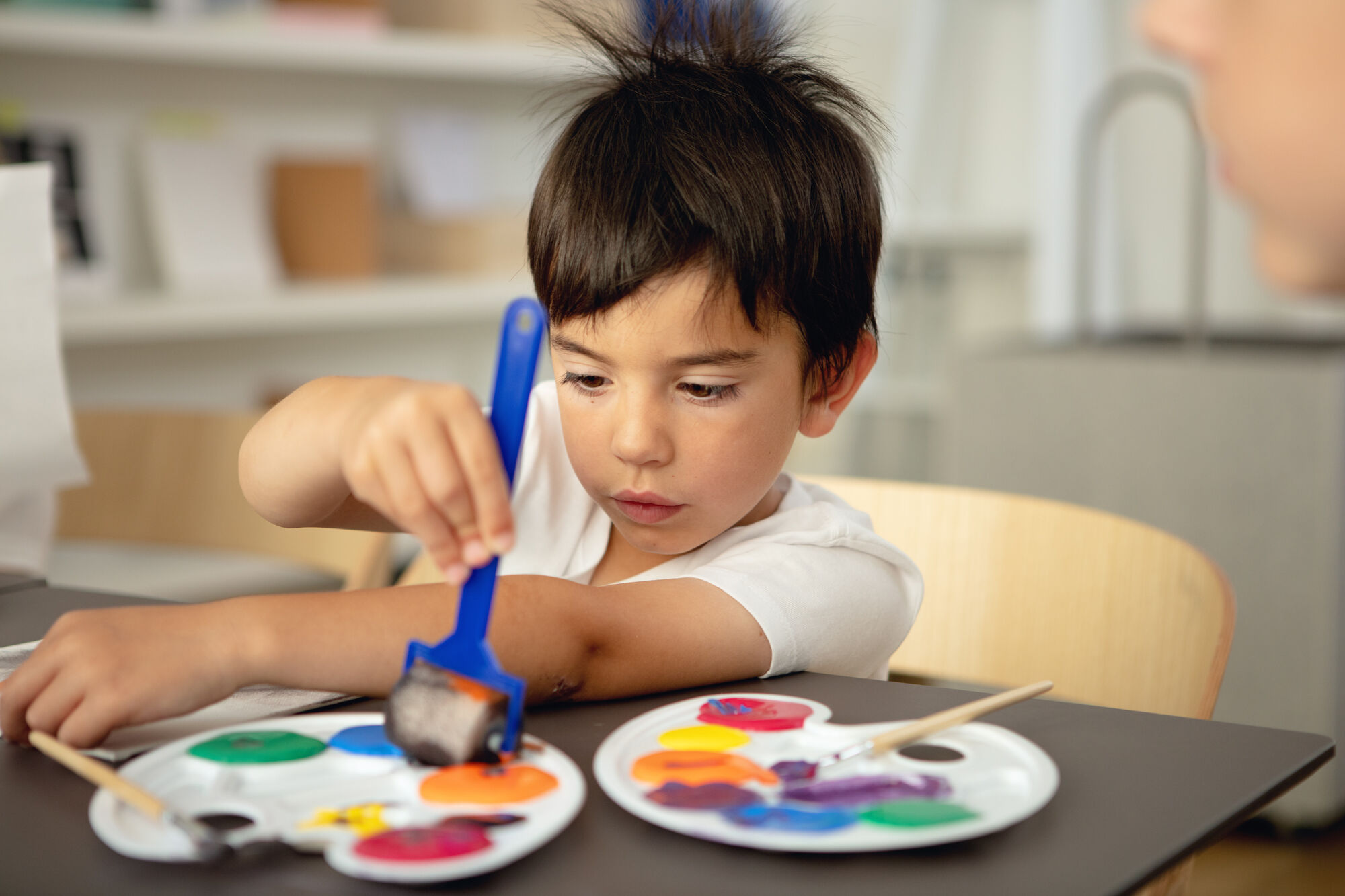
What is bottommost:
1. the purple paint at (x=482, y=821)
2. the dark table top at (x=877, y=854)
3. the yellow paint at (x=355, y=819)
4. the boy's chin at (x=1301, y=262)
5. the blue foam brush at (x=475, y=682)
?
the dark table top at (x=877, y=854)

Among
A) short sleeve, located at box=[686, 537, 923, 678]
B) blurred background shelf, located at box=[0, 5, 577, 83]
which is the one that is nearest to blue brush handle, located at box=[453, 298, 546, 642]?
short sleeve, located at box=[686, 537, 923, 678]

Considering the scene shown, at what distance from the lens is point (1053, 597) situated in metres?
0.96

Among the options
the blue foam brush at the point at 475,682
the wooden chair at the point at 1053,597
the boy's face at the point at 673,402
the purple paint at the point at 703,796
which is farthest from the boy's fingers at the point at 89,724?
the wooden chair at the point at 1053,597

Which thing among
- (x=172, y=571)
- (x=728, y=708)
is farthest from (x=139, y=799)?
(x=172, y=571)

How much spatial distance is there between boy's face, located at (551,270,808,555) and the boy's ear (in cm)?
6

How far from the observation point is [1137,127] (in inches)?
113

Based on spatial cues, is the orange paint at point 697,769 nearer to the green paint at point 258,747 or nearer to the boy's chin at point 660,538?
the green paint at point 258,747

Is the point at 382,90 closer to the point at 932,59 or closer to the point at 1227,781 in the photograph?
the point at 932,59

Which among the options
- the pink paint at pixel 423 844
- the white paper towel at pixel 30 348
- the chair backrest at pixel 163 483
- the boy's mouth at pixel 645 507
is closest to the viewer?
the pink paint at pixel 423 844

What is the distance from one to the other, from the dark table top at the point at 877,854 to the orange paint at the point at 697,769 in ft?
0.06

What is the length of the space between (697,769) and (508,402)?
150mm

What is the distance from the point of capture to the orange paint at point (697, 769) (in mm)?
Answer: 474

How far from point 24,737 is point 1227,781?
467mm

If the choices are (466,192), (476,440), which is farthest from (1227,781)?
(466,192)
